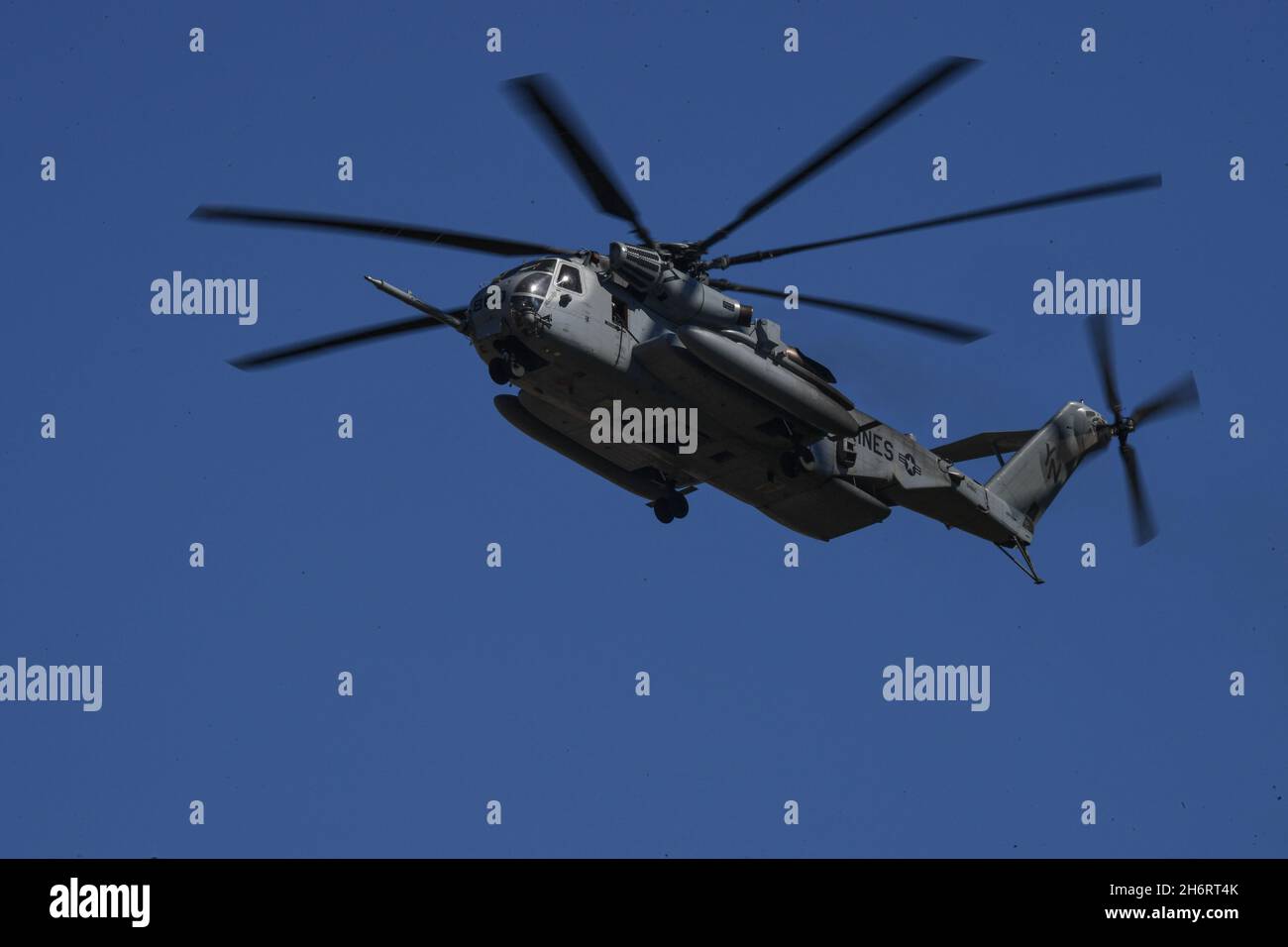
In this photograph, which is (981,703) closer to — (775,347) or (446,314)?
(775,347)

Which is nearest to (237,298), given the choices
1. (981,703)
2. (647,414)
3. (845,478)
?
(647,414)

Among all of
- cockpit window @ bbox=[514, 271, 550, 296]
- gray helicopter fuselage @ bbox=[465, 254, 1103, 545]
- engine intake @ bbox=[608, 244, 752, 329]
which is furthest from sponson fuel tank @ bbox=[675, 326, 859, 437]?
cockpit window @ bbox=[514, 271, 550, 296]

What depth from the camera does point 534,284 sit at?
31594 millimetres

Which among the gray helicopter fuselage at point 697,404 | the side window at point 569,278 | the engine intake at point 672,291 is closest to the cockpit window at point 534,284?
the gray helicopter fuselage at point 697,404

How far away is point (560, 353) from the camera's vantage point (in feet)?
104

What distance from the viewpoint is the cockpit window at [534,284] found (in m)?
31.5

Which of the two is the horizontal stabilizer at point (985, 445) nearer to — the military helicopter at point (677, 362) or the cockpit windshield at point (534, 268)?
the military helicopter at point (677, 362)

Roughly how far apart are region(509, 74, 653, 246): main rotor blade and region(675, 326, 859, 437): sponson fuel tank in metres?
2.70

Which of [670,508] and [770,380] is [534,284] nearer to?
[770,380]

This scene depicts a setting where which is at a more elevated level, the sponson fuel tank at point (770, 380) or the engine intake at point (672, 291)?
the engine intake at point (672, 291)

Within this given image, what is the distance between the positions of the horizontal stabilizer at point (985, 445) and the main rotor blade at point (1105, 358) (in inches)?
69.3

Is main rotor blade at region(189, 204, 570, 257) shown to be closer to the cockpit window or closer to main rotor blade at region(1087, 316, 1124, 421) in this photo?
the cockpit window

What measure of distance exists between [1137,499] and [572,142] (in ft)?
52.7

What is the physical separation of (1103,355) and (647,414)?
11.4 m
